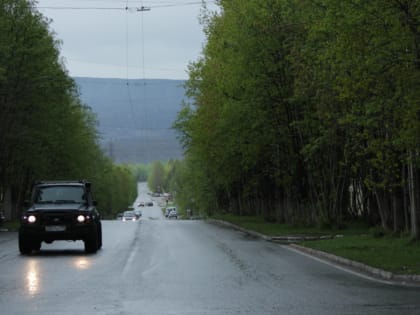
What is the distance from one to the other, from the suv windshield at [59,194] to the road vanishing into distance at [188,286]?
1544 mm

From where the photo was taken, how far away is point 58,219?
2722 centimetres

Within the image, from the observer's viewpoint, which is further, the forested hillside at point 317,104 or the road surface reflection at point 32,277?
the forested hillside at point 317,104

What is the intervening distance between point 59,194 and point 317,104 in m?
13.1

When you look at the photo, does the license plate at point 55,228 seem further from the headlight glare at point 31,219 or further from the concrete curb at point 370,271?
the concrete curb at point 370,271

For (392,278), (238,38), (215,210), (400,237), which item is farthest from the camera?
(215,210)

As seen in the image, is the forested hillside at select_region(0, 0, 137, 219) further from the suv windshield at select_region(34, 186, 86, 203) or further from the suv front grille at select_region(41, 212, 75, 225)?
the suv front grille at select_region(41, 212, 75, 225)

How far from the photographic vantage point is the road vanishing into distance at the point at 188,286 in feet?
46.4

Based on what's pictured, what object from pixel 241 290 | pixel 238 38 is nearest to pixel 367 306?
pixel 241 290

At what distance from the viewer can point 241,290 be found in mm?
16719

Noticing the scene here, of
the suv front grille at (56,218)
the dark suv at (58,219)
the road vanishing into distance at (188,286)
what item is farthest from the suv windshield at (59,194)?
the road vanishing into distance at (188,286)

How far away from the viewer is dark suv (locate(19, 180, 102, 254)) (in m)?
27.1

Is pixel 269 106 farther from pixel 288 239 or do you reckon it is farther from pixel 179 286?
pixel 179 286

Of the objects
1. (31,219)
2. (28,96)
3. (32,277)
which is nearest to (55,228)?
(31,219)

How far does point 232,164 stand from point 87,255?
33.2m
